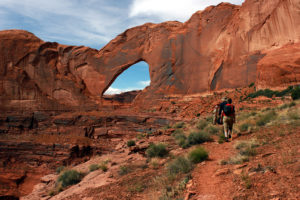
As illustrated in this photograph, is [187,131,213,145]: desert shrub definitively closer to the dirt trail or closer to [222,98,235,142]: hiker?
[222,98,235,142]: hiker

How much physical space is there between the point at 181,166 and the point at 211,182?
1.00 meters

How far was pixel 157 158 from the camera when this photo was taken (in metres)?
6.58

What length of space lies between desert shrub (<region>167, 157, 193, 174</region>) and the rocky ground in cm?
7

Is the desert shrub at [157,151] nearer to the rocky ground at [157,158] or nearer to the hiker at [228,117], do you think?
the rocky ground at [157,158]

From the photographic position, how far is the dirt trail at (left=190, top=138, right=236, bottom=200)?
129 inches

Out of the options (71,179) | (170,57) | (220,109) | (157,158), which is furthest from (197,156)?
(170,57)

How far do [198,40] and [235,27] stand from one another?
11.7ft

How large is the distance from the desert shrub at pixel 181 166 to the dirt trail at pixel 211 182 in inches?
6.8

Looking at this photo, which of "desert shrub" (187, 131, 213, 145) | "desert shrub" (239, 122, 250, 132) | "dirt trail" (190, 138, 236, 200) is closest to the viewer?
"dirt trail" (190, 138, 236, 200)

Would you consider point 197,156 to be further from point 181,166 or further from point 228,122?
point 228,122

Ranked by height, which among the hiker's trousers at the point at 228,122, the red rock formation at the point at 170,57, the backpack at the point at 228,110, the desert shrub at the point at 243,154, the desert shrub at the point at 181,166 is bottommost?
the desert shrub at the point at 181,166

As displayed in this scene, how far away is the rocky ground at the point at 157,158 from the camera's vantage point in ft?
11.3

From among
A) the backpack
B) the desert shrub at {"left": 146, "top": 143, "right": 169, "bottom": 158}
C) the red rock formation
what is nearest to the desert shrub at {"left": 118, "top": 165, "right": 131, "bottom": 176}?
the desert shrub at {"left": 146, "top": 143, "right": 169, "bottom": 158}

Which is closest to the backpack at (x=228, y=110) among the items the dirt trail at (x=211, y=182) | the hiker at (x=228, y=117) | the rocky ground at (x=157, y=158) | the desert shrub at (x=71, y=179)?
the hiker at (x=228, y=117)
